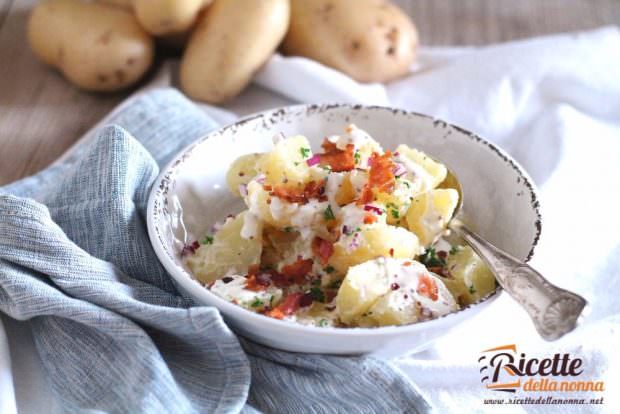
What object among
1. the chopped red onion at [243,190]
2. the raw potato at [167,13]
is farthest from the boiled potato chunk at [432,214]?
the raw potato at [167,13]

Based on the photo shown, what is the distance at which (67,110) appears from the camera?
2332mm

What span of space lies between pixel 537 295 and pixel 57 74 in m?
1.77

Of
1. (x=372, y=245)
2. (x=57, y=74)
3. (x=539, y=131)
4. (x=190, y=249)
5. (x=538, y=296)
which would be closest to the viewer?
(x=538, y=296)

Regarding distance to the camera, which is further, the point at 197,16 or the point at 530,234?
the point at 197,16

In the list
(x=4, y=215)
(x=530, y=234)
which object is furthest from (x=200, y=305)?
(x=530, y=234)

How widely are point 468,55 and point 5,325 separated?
1.53 meters

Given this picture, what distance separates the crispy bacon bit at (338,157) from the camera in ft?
4.97

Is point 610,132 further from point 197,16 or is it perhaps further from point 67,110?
point 67,110

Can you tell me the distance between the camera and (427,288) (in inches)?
52.4

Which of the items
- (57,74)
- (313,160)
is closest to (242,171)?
(313,160)

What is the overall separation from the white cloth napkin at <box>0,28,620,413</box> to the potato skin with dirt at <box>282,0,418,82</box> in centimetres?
7

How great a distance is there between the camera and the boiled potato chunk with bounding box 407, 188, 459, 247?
145 centimetres

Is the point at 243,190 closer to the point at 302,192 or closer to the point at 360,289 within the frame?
the point at 302,192

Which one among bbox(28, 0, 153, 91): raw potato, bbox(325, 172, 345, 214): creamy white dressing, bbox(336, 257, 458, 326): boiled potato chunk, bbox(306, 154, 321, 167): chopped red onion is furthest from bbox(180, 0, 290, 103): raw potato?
bbox(336, 257, 458, 326): boiled potato chunk
